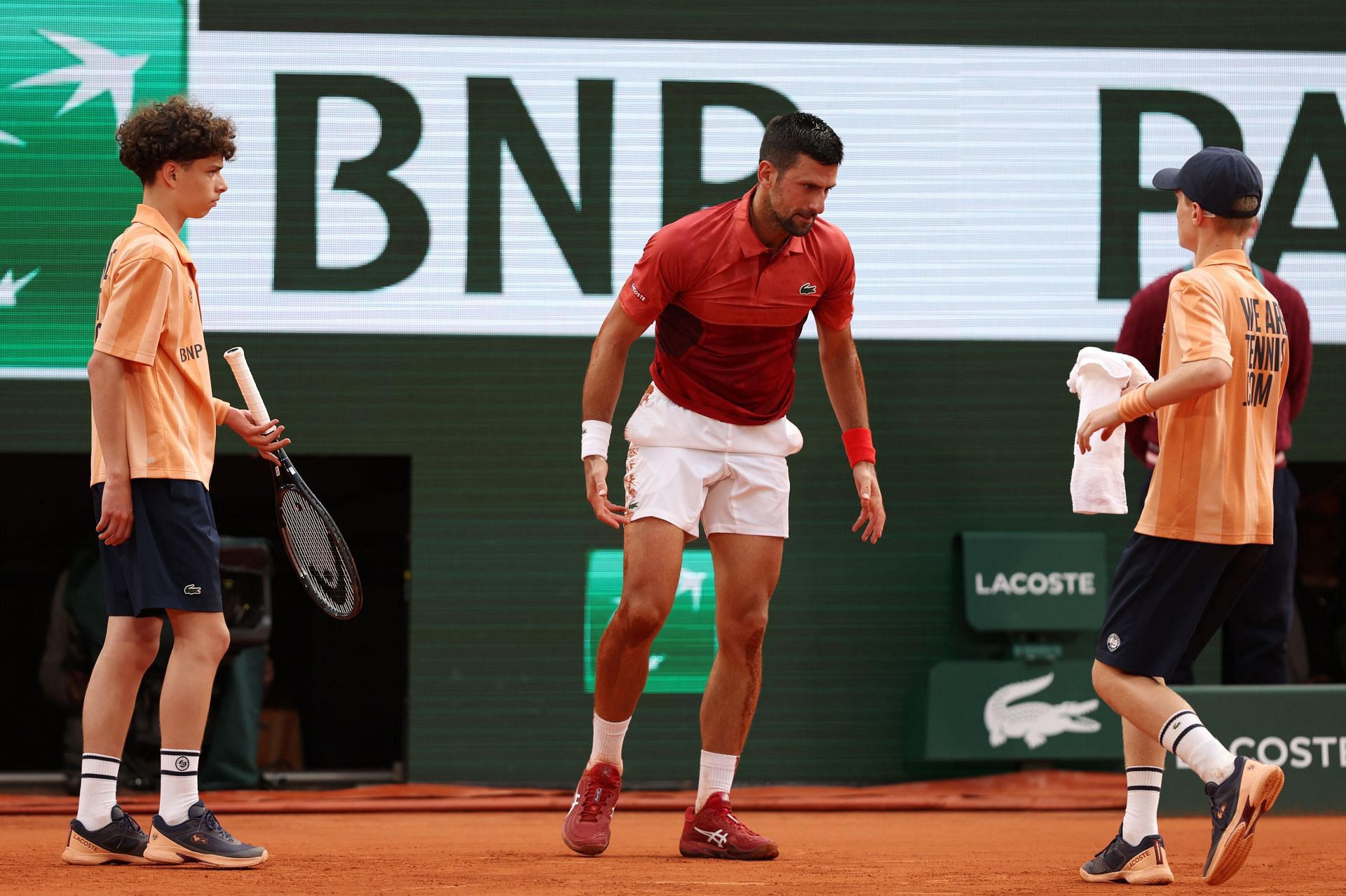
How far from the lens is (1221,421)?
375cm

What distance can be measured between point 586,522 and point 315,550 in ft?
7.33

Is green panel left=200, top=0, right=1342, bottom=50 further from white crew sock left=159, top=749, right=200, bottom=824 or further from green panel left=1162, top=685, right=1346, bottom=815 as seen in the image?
white crew sock left=159, top=749, right=200, bottom=824

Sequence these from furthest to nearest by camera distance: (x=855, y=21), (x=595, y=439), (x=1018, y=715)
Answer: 1. (x=855, y=21)
2. (x=1018, y=715)
3. (x=595, y=439)

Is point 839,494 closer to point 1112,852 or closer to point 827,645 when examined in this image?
point 827,645

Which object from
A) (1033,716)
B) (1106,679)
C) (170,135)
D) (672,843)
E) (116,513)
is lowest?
(672,843)

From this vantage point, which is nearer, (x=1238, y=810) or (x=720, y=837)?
(x=1238, y=810)

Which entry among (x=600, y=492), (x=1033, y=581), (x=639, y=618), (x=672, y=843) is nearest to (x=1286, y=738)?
(x=1033, y=581)

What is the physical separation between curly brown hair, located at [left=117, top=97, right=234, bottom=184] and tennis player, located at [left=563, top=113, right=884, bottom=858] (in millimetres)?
1129

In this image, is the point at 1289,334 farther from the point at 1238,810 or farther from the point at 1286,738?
the point at 1238,810

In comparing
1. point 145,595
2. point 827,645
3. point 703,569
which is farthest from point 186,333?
point 827,645

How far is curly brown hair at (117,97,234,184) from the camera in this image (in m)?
4.00

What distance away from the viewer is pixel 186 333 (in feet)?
13.1

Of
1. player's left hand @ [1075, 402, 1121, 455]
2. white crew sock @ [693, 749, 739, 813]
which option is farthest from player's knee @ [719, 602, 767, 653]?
player's left hand @ [1075, 402, 1121, 455]

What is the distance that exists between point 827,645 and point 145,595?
10.7 feet
